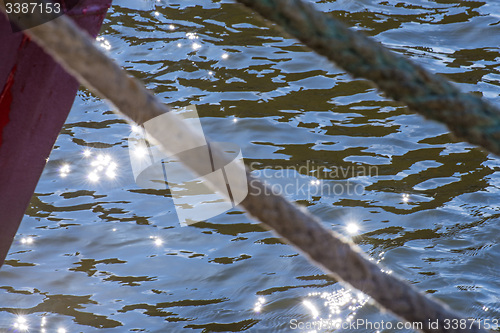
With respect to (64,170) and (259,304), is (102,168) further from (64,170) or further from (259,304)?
(259,304)

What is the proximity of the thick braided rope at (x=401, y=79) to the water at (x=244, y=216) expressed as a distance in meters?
2.82

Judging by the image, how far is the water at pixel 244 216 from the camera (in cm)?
392

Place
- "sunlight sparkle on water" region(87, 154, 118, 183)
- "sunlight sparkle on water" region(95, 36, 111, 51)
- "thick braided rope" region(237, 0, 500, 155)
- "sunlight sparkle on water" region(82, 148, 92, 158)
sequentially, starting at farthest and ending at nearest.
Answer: "sunlight sparkle on water" region(95, 36, 111, 51) < "sunlight sparkle on water" region(82, 148, 92, 158) < "sunlight sparkle on water" region(87, 154, 118, 183) < "thick braided rope" region(237, 0, 500, 155)

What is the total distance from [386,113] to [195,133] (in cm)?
497

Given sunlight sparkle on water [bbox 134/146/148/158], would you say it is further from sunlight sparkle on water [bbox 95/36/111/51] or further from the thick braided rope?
the thick braided rope

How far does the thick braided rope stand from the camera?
102 cm

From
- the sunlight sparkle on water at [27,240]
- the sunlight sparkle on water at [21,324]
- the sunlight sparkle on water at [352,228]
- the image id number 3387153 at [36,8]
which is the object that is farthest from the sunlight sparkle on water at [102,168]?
the image id number 3387153 at [36,8]

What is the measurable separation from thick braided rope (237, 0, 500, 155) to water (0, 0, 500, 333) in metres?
2.82

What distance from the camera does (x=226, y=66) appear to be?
6.51m

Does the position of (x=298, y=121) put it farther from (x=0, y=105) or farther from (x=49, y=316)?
(x=0, y=105)

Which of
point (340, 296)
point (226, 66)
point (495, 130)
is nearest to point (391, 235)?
point (340, 296)

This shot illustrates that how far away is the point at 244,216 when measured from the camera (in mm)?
4680
